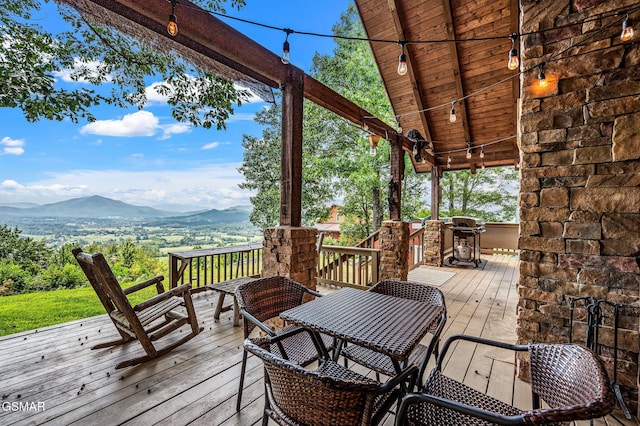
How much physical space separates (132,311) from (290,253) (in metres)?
1.37

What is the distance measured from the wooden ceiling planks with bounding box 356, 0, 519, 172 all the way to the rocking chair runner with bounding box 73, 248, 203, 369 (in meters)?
4.53

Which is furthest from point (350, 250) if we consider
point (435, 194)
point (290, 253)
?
point (435, 194)

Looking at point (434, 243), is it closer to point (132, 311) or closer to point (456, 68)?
point (456, 68)

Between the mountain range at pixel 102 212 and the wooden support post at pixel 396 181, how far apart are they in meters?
4.59

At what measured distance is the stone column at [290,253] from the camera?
2.54m

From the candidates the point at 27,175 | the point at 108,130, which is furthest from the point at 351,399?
the point at 108,130

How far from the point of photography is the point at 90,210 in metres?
5.60

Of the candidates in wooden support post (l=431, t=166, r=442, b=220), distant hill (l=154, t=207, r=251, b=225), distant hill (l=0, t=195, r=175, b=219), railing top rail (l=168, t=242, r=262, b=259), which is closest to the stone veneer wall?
railing top rail (l=168, t=242, r=262, b=259)

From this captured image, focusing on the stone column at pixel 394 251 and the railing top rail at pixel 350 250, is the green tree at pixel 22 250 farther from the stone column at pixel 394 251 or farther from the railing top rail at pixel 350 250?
the stone column at pixel 394 251

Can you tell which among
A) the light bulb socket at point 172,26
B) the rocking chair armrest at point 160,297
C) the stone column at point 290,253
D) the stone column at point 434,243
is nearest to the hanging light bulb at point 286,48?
the light bulb socket at point 172,26

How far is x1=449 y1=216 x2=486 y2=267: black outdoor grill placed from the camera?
658cm

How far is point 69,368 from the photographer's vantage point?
221 centimetres

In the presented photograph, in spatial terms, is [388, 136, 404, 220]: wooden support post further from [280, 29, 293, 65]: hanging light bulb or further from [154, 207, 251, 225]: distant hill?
[154, 207, 251, 225]: distant hill

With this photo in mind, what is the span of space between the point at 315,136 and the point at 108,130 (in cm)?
539
